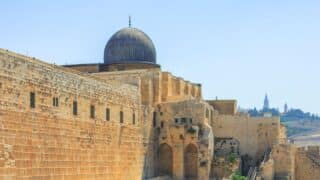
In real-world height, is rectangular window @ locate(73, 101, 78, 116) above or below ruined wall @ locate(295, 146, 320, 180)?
above

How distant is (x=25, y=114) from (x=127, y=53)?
50.3ft

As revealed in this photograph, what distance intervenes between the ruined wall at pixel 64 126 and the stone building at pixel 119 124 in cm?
→ 3

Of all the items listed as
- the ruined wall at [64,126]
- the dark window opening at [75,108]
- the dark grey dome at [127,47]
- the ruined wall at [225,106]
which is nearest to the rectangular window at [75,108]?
the dark window opening at [75,108]

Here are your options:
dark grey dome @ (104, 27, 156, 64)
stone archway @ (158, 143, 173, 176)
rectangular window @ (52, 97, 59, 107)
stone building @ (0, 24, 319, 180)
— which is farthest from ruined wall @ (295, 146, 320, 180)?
rectangular window @ (52, 97, 59, 107)

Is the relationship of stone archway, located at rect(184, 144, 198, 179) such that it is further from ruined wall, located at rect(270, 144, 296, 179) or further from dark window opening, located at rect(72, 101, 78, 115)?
dark window opening, located at rect(72, 101, 78, 115)

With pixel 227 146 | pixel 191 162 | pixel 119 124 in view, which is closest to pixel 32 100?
pixel 119 124

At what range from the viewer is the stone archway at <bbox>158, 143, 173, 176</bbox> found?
32.0 m

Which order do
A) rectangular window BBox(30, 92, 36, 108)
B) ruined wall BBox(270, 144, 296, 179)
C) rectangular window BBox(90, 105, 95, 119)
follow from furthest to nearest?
ruined wall BBox(270, 144, 296, 179) < rectangular window BBox(90, 105, 95, 119) < rectangular window BBox(30, 92, 36, 108)

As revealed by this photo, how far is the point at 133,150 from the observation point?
28734 millimetres

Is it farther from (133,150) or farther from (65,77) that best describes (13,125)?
(133,150)

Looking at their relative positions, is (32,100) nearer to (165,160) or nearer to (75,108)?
(75,108)

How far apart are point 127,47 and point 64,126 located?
12.9 metres

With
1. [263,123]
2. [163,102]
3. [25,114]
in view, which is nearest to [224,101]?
[263,123]

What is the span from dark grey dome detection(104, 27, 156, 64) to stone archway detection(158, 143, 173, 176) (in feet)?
17.4
